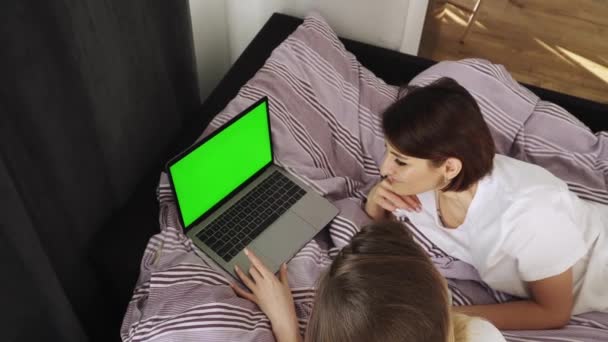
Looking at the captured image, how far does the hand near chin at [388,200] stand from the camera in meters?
1.26

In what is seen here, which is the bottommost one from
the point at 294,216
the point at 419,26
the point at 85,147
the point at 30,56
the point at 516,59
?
the point at 516,59

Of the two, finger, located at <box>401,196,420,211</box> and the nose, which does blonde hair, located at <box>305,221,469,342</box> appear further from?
finger, located at <box>401,196,420,211</box>

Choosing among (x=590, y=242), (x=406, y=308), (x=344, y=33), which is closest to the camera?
(x=406, y=308)

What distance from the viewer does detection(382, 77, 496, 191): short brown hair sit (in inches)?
40.3

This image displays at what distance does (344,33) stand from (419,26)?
0.28 metres

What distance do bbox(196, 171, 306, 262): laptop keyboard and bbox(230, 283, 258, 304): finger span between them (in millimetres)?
80

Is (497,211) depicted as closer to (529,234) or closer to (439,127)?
(529,234)

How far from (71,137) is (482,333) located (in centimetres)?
77

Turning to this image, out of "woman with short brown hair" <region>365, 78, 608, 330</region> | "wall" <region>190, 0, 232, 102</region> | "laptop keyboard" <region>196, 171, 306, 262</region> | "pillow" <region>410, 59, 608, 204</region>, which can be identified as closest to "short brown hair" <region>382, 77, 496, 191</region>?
"woman with short brown hair" <region>365, 78, 608, 330</region>

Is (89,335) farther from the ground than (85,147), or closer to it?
closer to it

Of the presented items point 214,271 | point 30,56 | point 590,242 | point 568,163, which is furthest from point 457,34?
point 30,56

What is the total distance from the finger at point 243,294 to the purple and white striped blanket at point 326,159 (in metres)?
0.02

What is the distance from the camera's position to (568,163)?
1.43 m

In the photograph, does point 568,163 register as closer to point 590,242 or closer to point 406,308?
point 590,242
